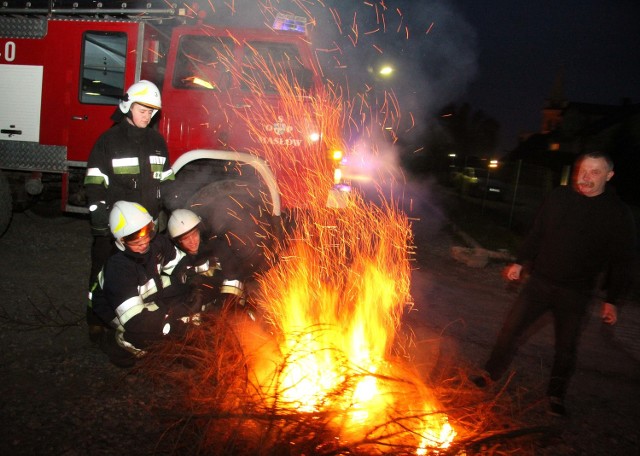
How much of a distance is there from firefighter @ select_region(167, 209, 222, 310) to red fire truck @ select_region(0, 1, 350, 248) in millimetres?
892

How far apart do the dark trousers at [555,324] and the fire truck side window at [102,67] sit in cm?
514

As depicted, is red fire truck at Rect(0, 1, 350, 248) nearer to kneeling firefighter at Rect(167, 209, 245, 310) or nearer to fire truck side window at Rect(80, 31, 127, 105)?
fire truck side window at Rect(80, 31, 127, 105)

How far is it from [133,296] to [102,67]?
3.77m

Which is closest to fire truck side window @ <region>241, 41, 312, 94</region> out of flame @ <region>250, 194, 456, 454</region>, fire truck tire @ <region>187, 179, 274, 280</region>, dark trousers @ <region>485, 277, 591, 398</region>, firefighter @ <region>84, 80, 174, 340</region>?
fire truck tire @ <region>187, 179, 274, 280</region>

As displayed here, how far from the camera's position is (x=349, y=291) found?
A: 475 centimetres

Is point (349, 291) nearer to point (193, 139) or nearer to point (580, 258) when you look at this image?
point (580, 258)

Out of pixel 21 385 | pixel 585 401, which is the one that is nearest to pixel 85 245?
pixel 21 385


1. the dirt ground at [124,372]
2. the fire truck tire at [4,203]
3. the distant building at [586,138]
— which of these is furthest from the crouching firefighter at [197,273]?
the distant building at [586,138]

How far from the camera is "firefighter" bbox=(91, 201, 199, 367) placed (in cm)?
336

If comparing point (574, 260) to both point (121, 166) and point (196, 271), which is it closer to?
point (196, 271)

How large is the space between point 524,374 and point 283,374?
2321mm

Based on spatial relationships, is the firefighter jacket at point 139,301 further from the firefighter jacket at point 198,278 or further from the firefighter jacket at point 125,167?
the firefighter jacket at point 125,167

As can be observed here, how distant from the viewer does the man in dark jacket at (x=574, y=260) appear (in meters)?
3.25

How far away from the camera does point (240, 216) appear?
4.98 metres
